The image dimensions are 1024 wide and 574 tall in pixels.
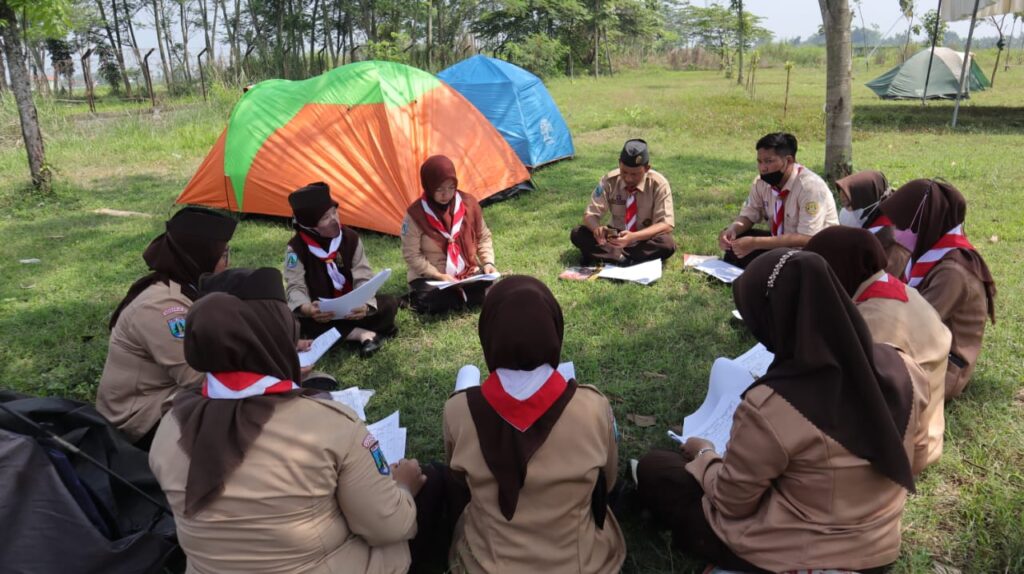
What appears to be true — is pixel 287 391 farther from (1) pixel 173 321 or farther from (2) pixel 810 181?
(2) pixel 810 181

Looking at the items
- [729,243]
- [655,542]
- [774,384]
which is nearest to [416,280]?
[729,243]

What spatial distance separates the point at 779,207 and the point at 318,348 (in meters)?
3.30

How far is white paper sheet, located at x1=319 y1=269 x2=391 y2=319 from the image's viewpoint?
11.9 ft

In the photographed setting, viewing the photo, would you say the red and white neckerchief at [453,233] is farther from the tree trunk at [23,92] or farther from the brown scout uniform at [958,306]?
the tree trunk at [23,92]

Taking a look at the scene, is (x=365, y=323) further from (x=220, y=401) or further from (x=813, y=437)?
(x=813, y=437)

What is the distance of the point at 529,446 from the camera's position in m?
1.76

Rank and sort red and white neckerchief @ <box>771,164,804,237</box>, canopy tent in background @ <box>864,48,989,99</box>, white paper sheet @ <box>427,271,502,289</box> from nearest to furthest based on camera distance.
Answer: white paper sheet @ <box>427,271,502,289</box>, red and white neckerchief @ <box>771,164,804,237</box>, canopy tent in background @ <box>864,48,989,99</box>

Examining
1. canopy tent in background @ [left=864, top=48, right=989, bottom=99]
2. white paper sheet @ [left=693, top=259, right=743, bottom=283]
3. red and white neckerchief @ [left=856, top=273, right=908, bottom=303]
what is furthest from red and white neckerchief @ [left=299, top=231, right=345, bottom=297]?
canopy tent in background @ [left=864, top=48, right=989, bottom=99]

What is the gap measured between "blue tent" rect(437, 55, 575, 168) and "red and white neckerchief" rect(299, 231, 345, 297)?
4.92m

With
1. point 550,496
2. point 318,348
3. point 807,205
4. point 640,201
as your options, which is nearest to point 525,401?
point 550,496

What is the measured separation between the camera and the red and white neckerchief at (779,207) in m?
4.41

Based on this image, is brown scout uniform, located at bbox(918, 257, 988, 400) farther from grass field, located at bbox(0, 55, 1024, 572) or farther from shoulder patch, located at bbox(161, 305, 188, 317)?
shoulder patch, located at bbox(161, 305, 188, 317)

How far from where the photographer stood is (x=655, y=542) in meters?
2.34

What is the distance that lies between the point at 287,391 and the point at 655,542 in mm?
1477
